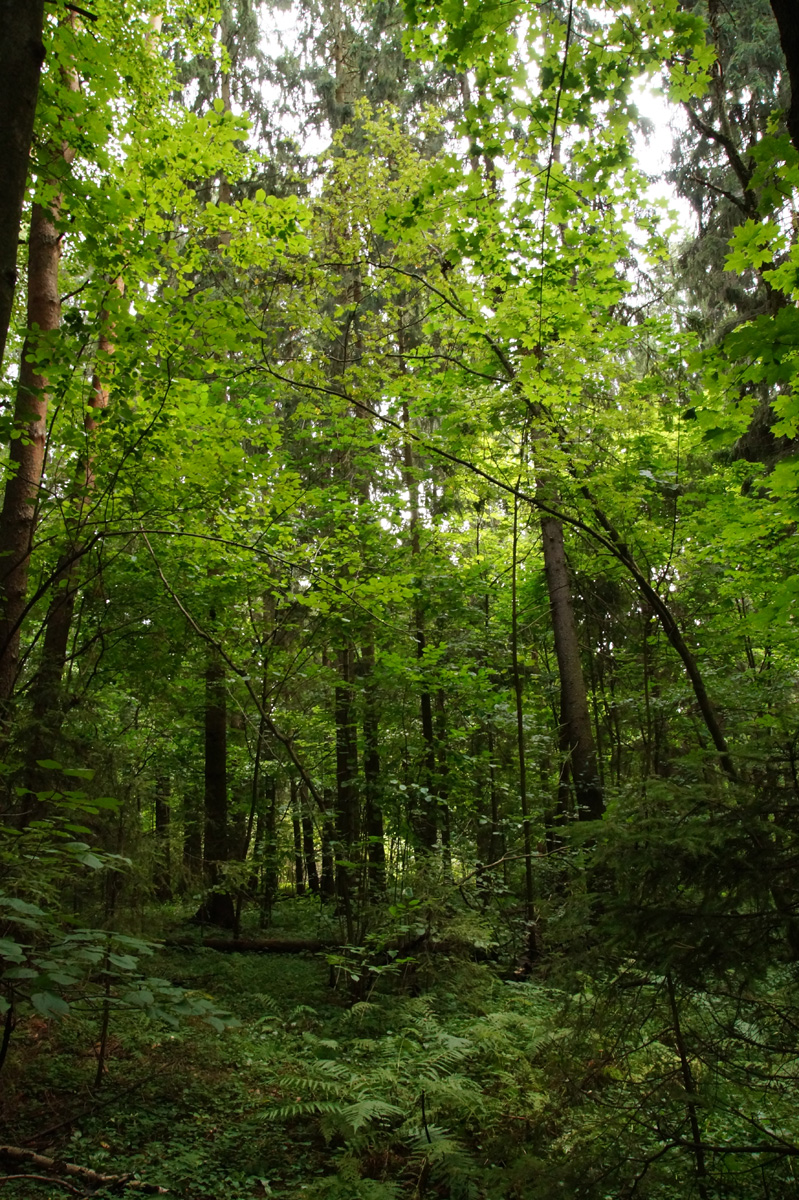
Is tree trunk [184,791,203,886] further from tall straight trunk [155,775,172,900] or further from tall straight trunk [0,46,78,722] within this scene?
tall straight trunk [0,46,78,722]

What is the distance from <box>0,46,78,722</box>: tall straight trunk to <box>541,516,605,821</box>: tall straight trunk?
19.7ft

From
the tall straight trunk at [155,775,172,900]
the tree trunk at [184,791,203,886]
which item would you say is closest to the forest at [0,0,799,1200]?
the tall straight trunk at [155,775,172,900]

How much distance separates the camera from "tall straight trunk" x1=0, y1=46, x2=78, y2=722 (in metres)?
4.79

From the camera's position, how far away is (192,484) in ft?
20.5

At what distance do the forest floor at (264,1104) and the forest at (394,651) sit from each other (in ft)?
0.11

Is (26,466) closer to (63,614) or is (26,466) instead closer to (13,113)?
(63,614)

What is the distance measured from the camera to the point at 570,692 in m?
9.70

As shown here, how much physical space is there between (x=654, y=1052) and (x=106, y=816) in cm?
419

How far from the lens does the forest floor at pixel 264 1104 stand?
343 cm

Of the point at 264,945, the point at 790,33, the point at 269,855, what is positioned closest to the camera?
the point at 790,33

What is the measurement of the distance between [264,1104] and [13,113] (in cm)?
549

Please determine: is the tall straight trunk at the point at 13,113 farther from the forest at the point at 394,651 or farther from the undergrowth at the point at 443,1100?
the undergrowth at the point at 443,1100

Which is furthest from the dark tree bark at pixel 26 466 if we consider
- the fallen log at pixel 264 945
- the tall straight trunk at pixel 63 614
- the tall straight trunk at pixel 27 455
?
the fallen log at pixel 264 945

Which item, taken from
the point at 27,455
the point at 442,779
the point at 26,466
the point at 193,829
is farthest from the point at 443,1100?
the point at 193,829
